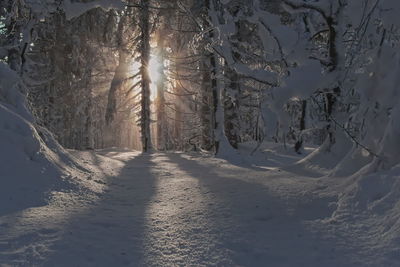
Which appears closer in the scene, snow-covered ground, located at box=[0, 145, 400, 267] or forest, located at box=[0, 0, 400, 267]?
snow-covered ground, located at box=[0, 145, 400, 267]

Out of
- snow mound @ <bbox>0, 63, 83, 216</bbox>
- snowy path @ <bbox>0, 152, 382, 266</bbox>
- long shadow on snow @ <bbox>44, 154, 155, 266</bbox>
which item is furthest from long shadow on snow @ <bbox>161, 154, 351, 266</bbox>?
snow mound @ <bbox>0, 63, 83, 216</bbox>

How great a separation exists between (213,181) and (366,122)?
3.04 meters

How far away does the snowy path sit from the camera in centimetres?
315

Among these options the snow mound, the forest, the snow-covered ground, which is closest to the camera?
the snow-covered ground

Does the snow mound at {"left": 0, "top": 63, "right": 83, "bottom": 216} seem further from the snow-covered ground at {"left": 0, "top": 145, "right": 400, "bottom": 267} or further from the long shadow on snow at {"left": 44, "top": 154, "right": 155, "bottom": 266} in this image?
the long shadow on snow at {"left": 44, "top": 154, "right": 155, "bottom": 266}

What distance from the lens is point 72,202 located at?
4.97m

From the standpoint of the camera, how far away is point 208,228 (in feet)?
13.1

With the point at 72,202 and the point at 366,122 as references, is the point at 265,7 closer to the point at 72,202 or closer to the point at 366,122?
the point at 366,122

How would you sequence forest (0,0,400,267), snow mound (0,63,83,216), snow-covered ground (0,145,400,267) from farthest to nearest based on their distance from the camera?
1. snow mound (0,63,83,216)
2. forest (0,0,400,267)
3. snow-covered ground (0,145,400,267)

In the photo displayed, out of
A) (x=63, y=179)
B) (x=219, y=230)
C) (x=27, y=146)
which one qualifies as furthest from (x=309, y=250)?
(x=27, y=146)

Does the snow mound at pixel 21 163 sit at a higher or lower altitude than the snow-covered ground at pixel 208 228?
higher

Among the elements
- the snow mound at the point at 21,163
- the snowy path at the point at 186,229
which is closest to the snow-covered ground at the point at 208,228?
the snowy path at the point at 186,229

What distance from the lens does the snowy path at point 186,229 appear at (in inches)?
124

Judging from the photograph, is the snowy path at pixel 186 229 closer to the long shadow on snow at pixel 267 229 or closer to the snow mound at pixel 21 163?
the long shadow on snow at pixel 267 229
